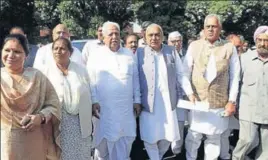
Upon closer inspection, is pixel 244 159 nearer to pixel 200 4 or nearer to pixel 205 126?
pixel 205 126

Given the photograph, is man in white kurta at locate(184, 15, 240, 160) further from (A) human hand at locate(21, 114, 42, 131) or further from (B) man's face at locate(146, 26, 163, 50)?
(A) human hand at locate(21, 114, 42, 131)

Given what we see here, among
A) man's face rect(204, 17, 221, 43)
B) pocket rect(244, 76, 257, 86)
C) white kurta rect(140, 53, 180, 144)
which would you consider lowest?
white kurta rect(140, 53, 180, 144)

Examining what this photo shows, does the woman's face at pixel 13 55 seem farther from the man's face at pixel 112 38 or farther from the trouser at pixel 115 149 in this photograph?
the trouser at pixel 115 149

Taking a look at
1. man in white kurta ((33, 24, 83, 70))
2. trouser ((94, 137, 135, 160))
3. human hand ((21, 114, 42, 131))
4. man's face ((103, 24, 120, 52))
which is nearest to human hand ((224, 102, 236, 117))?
trouser ((94, 137, 135, 160))

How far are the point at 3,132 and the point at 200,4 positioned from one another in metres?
13.6

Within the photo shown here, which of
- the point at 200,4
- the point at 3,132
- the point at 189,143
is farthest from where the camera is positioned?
the point at 200,4

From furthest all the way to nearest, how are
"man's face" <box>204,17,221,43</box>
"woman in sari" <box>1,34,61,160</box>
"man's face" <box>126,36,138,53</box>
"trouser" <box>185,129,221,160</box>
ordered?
"man's face" <box>126,36,138,53</box> < "trouser" <box>185,129,221,160</box> < "man's face" <box>204,17,221,43</box> < "woman in sari" <box>1,34,61,160</box>

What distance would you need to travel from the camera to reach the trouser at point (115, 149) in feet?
18.1

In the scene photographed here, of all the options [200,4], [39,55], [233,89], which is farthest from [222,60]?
[200,4]

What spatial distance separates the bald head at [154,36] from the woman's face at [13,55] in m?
2.21

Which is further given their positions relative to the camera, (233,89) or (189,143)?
(189,143)

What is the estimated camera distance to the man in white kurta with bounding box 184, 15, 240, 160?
18.1 ft

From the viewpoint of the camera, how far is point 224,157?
6023 millimetres

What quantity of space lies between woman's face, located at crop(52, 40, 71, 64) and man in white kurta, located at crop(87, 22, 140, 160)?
0.87 meters
